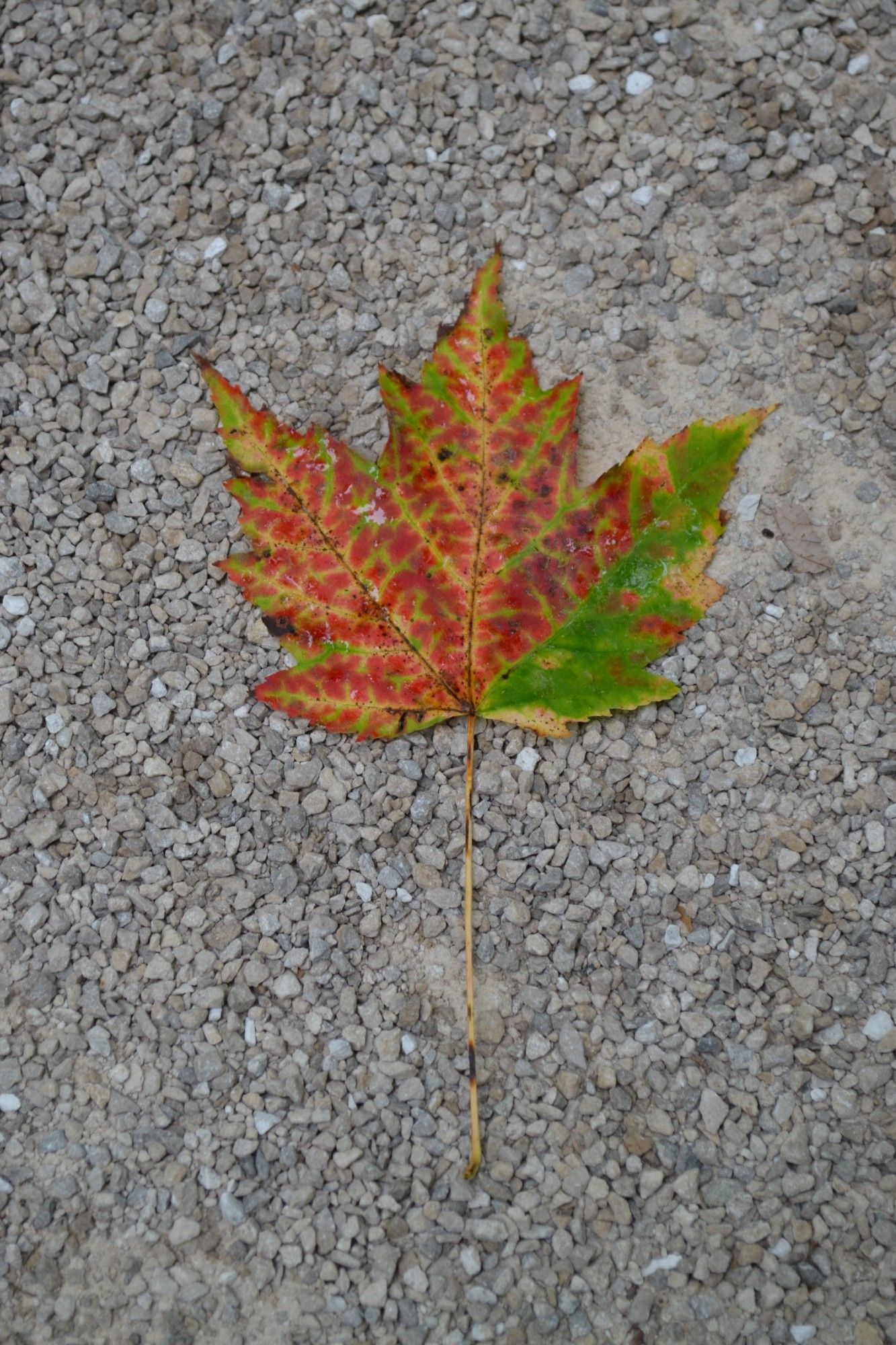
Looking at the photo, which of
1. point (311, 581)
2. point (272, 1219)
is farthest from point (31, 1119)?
point (311, 581)

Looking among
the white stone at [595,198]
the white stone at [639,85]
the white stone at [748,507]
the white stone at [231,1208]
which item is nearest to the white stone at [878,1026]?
the white stone at [748,507]

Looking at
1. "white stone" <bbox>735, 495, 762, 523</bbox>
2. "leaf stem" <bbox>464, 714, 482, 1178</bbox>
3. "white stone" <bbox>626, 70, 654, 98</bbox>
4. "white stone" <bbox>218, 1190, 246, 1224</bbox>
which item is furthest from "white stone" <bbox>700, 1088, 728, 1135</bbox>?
"white stone" <bbox>626, 70, 654, 98</bbox>

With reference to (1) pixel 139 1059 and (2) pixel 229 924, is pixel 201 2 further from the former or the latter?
(1) pixel 139 1059

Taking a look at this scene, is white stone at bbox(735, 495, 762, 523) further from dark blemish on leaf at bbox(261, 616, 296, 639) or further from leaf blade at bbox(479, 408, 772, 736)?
dark blemish on leaf at bbox(261, 616, 296, 639)

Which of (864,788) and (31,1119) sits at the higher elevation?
(864,788)

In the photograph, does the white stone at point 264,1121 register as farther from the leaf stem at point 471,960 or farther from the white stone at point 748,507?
the white stone at point 748,507
